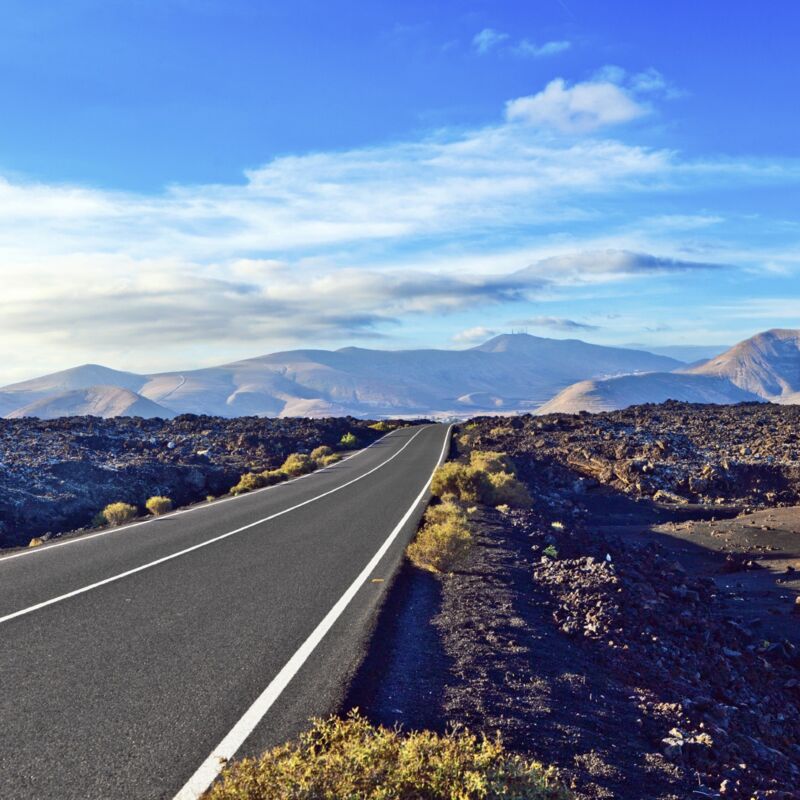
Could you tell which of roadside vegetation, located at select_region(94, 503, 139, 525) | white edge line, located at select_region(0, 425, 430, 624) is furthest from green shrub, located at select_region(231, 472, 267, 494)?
roadside vegetation, located at select_region(94, 503, 139, 525)

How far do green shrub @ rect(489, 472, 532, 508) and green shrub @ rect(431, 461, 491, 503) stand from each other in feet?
0.59

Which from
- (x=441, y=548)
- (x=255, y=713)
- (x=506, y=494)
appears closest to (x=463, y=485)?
(x=506, y=494)

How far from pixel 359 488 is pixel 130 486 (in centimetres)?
968

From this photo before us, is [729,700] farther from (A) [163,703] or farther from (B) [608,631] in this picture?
(A) [163,703]

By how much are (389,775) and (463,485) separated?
1592 centimetres

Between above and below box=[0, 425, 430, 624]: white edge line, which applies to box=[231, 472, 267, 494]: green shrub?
below

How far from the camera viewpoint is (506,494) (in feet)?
64.2

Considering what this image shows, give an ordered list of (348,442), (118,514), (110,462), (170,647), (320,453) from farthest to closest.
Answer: (348,442) < (320,453) < (110,462) < (118,514) < (170,647)

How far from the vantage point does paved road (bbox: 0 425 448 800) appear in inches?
172

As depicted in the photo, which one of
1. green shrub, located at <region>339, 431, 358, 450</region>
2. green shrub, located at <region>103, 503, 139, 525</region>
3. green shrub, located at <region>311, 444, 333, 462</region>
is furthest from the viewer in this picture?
green shrub, located at <region>339, 431, 358, 450</region>

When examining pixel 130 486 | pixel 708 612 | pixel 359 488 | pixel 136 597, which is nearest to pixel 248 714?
pixel 136 597

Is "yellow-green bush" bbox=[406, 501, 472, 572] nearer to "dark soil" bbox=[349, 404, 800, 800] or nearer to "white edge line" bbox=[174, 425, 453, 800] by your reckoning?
"dark soil" bbox=[349, 404, 800, 800]

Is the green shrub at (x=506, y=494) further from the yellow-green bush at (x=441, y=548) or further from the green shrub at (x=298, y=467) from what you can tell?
the green shrub at (x=298, y=467)

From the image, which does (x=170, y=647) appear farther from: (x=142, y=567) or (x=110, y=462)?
(x=110, y=462)
